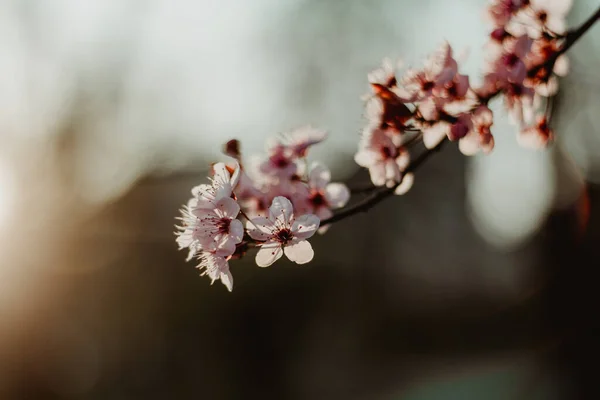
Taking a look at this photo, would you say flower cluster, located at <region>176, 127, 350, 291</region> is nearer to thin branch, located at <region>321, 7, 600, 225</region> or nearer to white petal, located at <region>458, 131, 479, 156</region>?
thin branch, located at <region>321, 7, 600, 225</region>

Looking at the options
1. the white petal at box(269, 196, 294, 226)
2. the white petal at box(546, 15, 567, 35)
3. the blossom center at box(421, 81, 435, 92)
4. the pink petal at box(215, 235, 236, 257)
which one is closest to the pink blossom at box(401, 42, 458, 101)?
the blossom center at box(421, 81, 435, 92)

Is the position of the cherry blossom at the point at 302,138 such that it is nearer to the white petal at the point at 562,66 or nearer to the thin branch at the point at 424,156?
the thin branch at the point at 424,156

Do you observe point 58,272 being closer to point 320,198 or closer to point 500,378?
point 500,378

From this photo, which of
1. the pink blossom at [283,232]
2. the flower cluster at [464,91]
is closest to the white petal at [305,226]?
the pink blossom at [283,232]

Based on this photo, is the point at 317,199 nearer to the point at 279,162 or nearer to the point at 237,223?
the point at 279,162

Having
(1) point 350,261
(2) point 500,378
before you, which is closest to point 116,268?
(1) point 350,261

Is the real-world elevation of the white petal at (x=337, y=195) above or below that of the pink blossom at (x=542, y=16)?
below

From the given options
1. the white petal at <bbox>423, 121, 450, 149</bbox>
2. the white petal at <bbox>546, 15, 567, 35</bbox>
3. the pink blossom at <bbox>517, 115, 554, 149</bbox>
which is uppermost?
the white petal at <bbox>546, 15, 567, 35</bbox>
